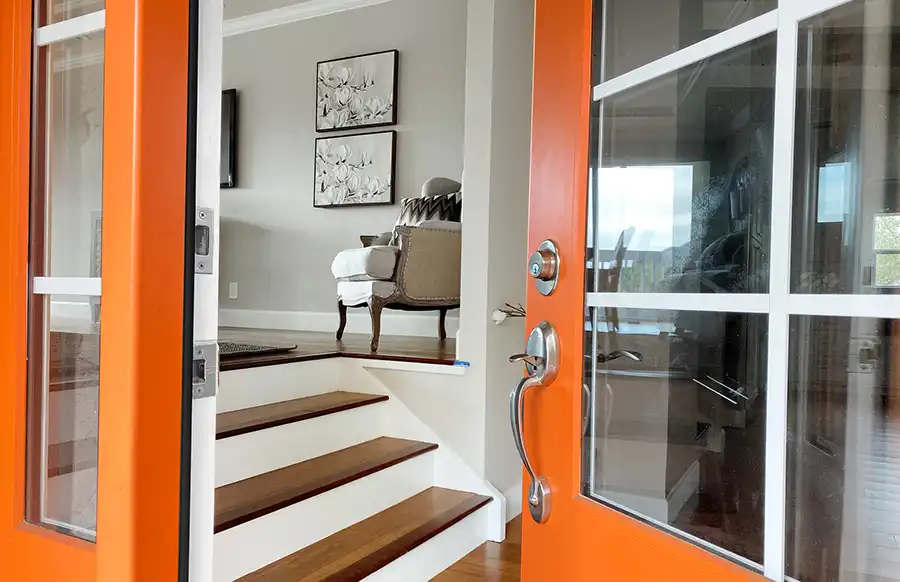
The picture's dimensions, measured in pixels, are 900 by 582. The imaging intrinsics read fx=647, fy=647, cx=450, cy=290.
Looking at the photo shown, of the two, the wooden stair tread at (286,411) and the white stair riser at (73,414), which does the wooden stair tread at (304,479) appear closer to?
the wooden stair tread at (286,411)

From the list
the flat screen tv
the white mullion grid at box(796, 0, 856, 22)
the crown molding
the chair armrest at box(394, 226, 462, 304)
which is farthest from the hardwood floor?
the flat screen tv

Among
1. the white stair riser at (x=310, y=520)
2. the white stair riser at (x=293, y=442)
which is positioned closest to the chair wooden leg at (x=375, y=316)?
the white stair riser at (x=293, y=442)

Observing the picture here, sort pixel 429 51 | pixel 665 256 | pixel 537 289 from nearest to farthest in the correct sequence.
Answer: pixel 665 256
pixel 537 289
pixel 429 51

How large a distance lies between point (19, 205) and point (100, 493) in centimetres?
46

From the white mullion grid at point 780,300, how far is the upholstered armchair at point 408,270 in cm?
250

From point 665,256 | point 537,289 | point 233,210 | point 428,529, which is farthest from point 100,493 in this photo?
point 233,210

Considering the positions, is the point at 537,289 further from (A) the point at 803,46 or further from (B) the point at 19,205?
(B) the point at 19,205

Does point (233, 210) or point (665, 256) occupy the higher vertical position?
point (233, 210)

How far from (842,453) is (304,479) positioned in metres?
1.65

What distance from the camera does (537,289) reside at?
91cm

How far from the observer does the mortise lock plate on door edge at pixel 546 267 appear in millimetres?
874

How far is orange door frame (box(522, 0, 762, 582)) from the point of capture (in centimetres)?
83

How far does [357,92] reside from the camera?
4598 millimetres

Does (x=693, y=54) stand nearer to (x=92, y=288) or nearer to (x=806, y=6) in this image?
(x=806, y=6)
